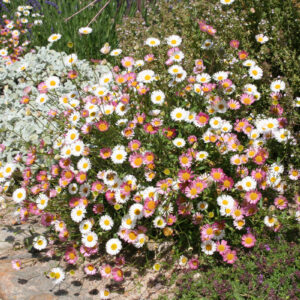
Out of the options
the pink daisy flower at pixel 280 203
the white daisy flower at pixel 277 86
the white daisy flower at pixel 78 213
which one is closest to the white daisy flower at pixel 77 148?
the white daisy flower at pixel 78 213

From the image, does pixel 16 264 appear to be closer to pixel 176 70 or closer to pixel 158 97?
pixel 158 97

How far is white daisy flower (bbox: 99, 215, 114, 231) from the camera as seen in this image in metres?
2.43

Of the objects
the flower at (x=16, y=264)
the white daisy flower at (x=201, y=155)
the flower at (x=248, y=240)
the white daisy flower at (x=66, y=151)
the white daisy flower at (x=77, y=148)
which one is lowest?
the flower at (x=16, y=264)

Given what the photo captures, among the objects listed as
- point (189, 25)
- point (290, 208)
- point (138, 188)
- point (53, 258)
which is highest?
point (189, 25)

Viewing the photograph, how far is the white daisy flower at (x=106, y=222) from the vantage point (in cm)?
243

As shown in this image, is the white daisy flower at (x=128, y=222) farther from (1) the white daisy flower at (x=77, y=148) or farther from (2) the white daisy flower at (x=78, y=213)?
(1) the white daisy flower at (x=77, y=148)

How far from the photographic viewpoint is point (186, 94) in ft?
9.50

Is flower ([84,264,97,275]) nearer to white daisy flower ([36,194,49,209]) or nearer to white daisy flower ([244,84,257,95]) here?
white daisy flower ([36,194,49,209])

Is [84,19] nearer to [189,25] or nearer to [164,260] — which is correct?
[189,25]

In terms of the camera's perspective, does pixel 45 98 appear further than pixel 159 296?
Yes

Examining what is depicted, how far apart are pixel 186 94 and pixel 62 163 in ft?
3.67

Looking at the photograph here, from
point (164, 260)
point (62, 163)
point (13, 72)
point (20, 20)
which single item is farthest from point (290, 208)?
point (20, 20)

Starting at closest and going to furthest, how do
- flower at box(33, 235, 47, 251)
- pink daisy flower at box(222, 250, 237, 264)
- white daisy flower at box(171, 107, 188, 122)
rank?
pink daisy flower at box(222, 250, 237, 264) < flower at box(33, 235, 47, 251) < white daisy flower at box(171, 107, 188, 122)

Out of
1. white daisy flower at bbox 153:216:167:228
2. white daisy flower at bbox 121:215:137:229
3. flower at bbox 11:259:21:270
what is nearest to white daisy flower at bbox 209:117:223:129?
white daisy flower at bbox 153:216:167:228
